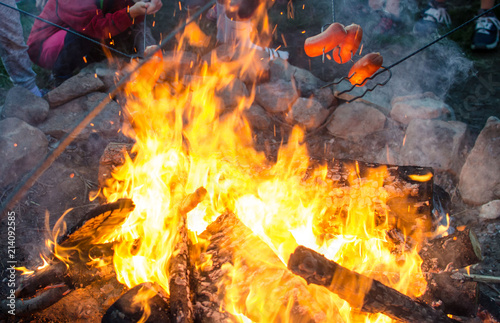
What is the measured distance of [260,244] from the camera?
2213 mm

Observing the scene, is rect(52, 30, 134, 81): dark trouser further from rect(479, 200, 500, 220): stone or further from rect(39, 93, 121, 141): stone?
rect(479, 200, 500, 220): stone

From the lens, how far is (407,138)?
3607mm

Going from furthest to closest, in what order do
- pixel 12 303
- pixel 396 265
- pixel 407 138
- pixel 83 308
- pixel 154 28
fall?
pixel 154 28, pixel 407 138, pixel 396 265, pixel 83 308, pixel 12 303

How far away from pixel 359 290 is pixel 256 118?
277 cm

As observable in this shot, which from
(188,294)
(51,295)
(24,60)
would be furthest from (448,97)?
(24,60)

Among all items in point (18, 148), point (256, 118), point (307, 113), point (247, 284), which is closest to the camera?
point (247, 284)

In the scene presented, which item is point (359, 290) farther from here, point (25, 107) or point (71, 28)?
point (71, 28)

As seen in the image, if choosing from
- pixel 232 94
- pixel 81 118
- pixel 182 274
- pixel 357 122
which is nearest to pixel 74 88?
pixel 81 118

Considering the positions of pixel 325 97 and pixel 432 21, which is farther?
pixel 432 21

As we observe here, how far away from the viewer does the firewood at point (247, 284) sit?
179 cm

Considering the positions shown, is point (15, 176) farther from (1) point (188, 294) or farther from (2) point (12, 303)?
(1) point (188, 294)

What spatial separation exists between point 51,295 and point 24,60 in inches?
147

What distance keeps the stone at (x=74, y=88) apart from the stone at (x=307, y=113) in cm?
273

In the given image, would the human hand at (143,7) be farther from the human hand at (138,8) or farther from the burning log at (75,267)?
the burning log at (75,267)
